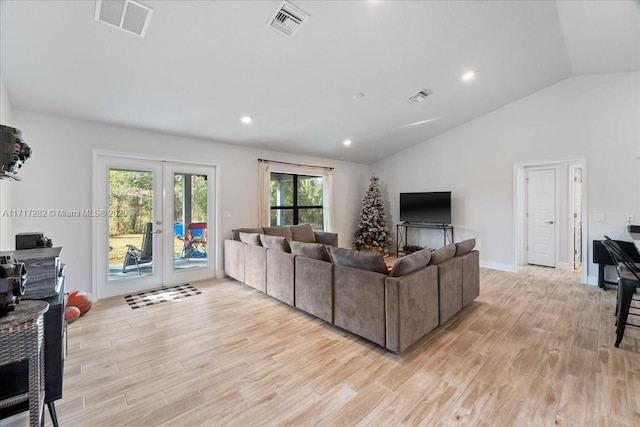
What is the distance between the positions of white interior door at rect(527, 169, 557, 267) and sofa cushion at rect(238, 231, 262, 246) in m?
5.90

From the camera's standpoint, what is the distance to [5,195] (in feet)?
9.63

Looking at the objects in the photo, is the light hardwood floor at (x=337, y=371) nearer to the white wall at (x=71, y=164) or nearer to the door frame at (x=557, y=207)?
the white wall at (x=71, y=164)

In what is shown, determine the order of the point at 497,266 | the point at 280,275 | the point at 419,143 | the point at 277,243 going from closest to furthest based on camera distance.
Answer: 1. the point at 280,275
2. the point at 277,243
3. the point at 497,266
4. the point at 419,143

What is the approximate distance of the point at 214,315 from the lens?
134 inches

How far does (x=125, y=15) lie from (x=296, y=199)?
15.2 feet

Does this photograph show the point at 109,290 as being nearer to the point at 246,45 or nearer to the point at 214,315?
the point at 214,315

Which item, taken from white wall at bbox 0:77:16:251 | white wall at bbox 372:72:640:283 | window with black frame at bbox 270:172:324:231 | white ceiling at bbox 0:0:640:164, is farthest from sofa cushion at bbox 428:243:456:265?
white wall at bbox 0:77:16:251

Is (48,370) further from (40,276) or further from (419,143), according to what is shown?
(419,143)

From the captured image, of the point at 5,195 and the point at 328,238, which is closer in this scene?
the point at 5,195

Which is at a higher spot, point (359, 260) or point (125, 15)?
point (125, 15)

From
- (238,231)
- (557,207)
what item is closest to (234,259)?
(238,231)

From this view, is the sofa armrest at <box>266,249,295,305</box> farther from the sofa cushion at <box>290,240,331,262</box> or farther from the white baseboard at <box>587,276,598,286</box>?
the white baseboard at <box>587,276,598,286</box>

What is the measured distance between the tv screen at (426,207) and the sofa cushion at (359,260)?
158 inches

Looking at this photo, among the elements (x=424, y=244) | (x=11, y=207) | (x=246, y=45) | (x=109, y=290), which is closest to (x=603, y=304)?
(x=424, y=244)
